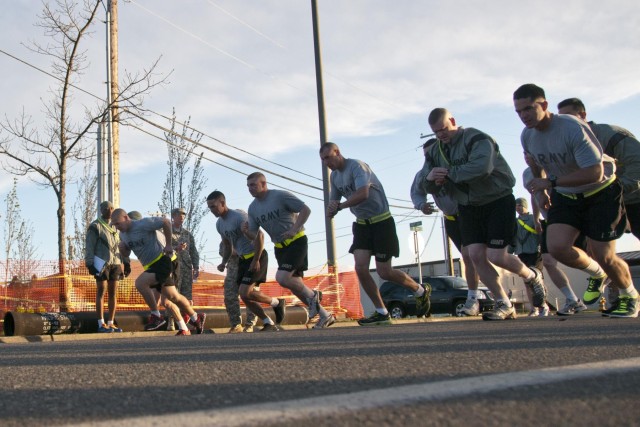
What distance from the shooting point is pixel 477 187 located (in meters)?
7.66

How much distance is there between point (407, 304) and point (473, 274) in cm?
1576

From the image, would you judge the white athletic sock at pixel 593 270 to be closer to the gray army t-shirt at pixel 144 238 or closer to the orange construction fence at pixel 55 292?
the gray army t-shirt at pixel 144 238

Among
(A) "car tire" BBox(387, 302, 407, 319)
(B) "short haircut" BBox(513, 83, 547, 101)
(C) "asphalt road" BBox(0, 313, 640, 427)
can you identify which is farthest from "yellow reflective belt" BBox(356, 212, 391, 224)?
(A) "car tire" BBox(387, 302, 407, 319)

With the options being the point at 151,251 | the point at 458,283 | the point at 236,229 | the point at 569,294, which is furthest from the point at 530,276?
the point at 458,283

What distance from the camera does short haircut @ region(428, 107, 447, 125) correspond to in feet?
25.1

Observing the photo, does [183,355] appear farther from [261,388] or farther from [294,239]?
[294,239]

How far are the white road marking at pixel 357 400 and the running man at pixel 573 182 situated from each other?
3.68m

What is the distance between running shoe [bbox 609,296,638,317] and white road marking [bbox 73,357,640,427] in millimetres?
4294

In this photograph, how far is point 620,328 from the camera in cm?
509

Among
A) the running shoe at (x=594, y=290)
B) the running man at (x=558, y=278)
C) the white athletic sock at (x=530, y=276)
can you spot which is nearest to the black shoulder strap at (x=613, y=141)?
the running shoe at (x=594, y=290)

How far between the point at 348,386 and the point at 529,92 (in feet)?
14.5

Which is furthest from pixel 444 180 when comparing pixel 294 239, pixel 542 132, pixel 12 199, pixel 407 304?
pixel 12 199

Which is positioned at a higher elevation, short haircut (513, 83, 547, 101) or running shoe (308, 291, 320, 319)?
short haircut (513, 83, 547, 101)

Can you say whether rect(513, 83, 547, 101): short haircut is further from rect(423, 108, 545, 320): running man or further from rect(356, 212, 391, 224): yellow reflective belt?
rect(356, 212, 391, 224): yellow reflective belt
